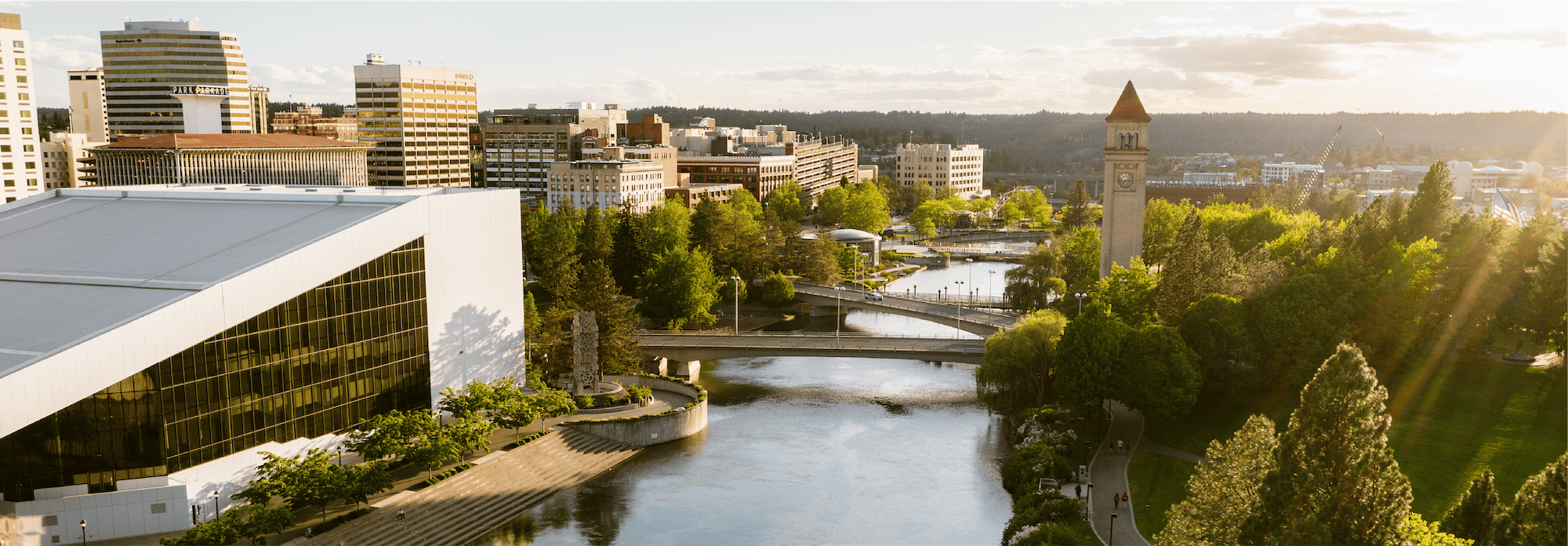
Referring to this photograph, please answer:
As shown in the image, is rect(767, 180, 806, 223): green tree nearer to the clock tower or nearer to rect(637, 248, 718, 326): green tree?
rect(637, 248, 718, 326): green tree

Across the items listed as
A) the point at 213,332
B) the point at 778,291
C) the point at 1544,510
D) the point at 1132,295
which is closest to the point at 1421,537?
the point at 1544,510

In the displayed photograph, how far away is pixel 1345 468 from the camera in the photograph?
29.6 meters

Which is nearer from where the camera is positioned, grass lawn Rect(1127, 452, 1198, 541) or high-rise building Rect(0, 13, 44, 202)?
grass lawn Rect(1127, 452, 1198, 541)

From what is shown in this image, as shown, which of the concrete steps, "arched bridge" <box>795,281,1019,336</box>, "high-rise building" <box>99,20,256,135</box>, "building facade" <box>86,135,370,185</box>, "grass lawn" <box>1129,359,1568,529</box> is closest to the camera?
the concrete steps

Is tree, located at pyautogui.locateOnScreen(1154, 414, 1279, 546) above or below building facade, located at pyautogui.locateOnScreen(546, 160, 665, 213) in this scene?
below

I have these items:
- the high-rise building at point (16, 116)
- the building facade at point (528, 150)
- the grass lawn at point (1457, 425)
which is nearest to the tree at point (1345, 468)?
the grass lawn at point (1457, 425)

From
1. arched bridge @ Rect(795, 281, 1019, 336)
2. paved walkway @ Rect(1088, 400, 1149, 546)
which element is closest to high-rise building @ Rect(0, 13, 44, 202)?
arched bridge @ Rect(795, 281, 1019, 336)

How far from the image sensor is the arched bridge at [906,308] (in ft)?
300

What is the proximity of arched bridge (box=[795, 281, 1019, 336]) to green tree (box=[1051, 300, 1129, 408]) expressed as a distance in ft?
50.5

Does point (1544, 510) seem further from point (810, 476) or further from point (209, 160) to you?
point (209, 160)

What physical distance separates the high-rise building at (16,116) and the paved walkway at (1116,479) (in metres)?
94.3

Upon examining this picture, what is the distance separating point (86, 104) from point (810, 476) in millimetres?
164723

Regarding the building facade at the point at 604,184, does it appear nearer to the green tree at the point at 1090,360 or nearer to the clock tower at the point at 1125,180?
the clock tower at the point at 1125,180

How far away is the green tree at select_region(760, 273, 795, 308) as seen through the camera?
112250 millimetres
